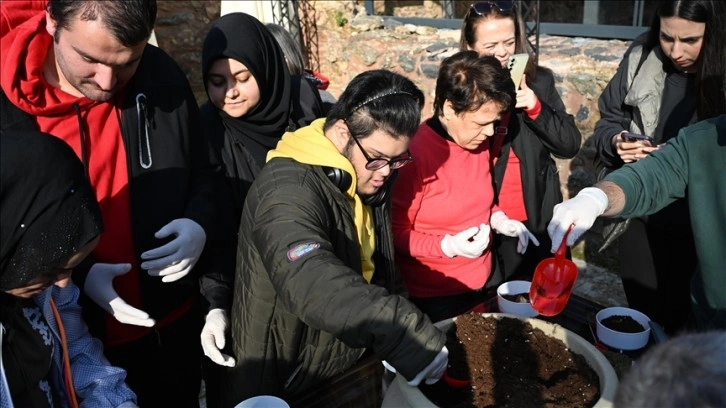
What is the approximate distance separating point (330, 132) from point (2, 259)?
83cm

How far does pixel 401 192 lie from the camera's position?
212 centimetres

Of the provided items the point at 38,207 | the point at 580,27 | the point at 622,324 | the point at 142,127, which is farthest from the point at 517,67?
the point at 580,27

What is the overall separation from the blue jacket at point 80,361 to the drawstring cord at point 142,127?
16.8 inches

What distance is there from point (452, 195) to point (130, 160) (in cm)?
110

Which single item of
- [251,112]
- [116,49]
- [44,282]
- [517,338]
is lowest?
[517,338]

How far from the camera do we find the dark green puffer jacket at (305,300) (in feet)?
4.01

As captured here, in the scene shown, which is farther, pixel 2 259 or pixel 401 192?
pixel 401 192

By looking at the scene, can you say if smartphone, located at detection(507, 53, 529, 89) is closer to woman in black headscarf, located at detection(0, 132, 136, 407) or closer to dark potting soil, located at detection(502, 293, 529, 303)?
dark potting soil, located at detection(502, 293, 529, 303)

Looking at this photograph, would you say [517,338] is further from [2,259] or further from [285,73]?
[285,73]

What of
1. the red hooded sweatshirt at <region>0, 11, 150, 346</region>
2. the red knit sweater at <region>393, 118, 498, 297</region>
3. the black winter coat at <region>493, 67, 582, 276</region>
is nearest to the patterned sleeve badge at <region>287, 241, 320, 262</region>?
the red hooded sweatshirt at <region>0, 11, 150, 346</region>

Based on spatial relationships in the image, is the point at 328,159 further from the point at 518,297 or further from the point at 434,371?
the point at 518,297

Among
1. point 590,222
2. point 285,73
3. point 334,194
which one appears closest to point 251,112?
point 285,73

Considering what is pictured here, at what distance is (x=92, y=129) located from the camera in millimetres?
1643

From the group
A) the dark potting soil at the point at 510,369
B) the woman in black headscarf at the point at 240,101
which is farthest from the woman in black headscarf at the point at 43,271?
the dark potting soil at the point at 510,369
